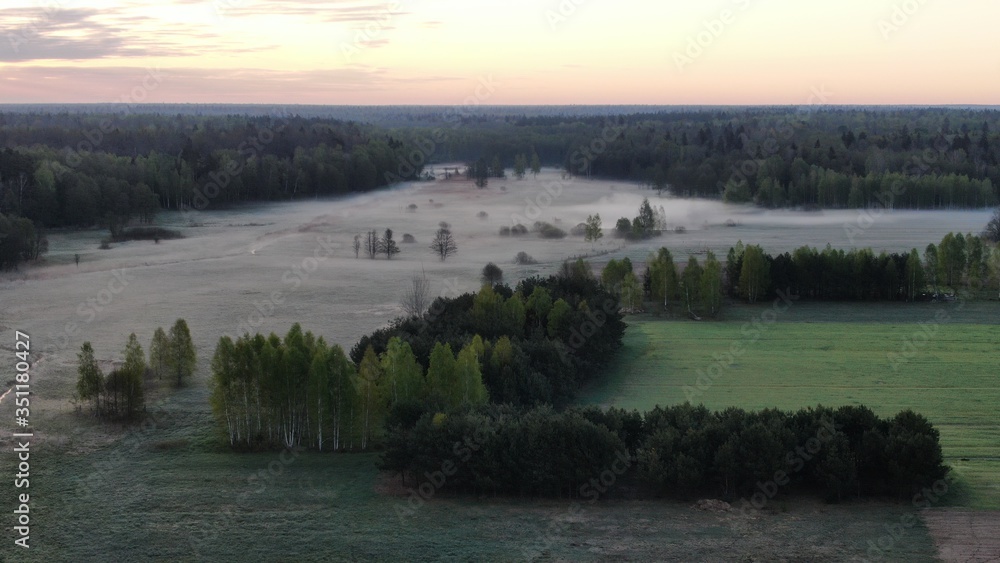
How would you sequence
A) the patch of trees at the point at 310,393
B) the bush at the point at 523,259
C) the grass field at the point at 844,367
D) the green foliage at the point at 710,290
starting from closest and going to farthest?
1. the patch of trees at the point at 310,393
2. the grass field at the point at 844,367
3. the green foliage at the point at 710,290
4. the bush at the point at 523,259

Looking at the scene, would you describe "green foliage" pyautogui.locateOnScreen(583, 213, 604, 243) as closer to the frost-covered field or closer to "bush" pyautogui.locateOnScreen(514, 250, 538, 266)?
the frost-covered field

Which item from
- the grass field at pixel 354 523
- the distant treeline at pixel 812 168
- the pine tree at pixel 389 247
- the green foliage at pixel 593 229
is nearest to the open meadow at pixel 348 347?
the grass field at pixel 354 523

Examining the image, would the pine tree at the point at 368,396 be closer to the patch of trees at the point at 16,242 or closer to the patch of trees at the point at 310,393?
the patch of trees at the point at 310,393

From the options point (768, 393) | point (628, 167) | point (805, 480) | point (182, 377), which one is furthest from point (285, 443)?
point (628, 167)

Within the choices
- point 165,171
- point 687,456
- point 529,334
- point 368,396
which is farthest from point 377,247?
point 687,456

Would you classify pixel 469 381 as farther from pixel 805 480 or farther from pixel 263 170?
pixel 263 170
